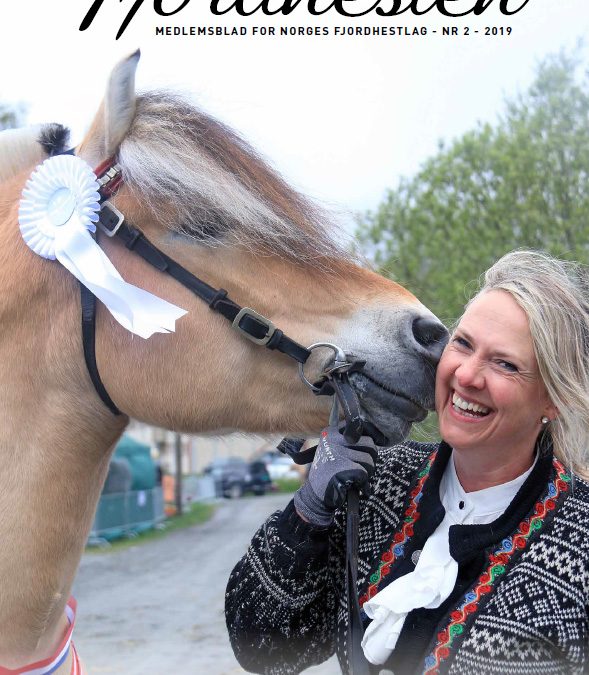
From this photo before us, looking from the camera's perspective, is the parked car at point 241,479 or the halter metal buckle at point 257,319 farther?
the parked car at point 241,479

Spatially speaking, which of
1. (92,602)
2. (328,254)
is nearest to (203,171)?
(328,254)

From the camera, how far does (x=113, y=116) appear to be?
2170 mm

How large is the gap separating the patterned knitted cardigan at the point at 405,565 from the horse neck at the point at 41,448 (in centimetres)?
51

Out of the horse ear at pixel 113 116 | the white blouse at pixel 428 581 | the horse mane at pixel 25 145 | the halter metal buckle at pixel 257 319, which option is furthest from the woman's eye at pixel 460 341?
the horse mane at pixel 25 145

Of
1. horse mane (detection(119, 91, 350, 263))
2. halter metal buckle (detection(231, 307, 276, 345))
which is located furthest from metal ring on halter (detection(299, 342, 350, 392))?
horse mane (detection(119, 91, 350, 263))

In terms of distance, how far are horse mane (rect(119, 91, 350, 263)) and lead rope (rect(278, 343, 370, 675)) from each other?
326 mm

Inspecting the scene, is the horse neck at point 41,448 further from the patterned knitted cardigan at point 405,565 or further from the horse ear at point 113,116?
the patterned knitted cardigan at point 405,565

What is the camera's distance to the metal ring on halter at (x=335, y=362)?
2.14m

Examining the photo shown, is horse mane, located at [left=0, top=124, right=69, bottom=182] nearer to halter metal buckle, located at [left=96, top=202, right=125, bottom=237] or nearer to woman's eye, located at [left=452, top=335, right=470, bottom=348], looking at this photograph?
halter metal buckle, located at [left=96, top=202, right=125, bottom=237]

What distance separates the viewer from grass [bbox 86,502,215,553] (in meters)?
16.1

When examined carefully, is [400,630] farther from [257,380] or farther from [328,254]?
[328,254]

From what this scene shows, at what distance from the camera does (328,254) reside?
2.25 m

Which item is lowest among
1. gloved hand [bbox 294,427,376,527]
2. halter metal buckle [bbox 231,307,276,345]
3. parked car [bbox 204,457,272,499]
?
parked car [bbox 204,457,272,499]

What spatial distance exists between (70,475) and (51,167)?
848 millimetres
